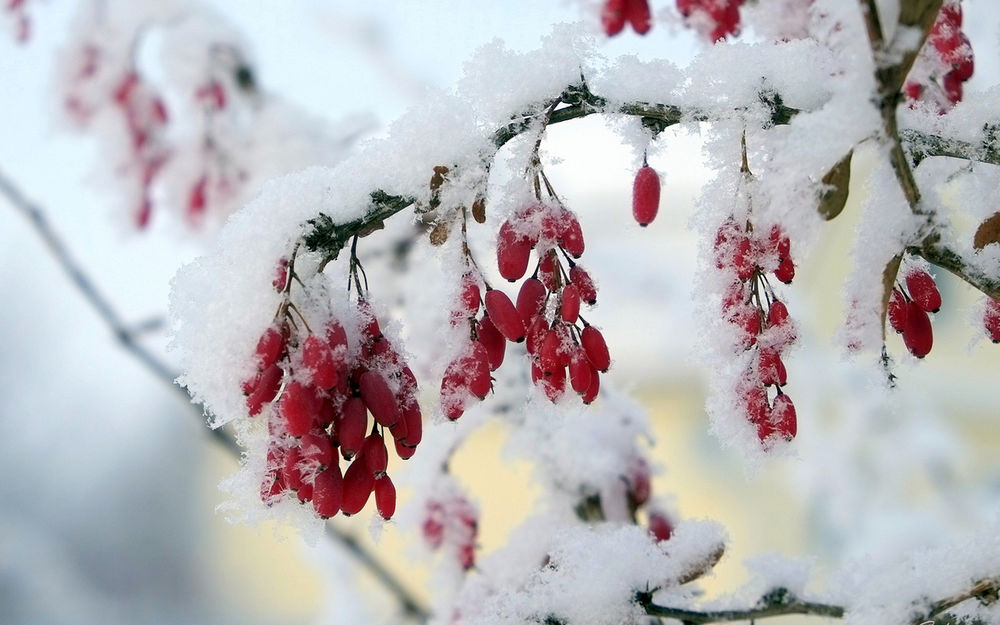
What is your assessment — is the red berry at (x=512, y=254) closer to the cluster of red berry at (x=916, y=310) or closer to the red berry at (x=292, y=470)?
the red berry at (x=292, y=470)

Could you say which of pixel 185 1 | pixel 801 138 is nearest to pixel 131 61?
pixel 185 1

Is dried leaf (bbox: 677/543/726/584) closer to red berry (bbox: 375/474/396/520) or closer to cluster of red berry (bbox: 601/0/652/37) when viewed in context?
red berry (bbox: 375/474/396/520)

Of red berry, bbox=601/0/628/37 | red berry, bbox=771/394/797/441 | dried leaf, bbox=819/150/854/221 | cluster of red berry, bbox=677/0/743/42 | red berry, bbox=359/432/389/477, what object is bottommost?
red berry, bbox=359/432/389/477

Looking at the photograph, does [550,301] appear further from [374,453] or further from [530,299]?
[374,453]

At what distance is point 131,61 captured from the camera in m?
2.60

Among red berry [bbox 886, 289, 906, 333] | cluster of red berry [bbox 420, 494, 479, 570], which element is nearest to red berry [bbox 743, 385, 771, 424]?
red berry [bbox 886, 289, 906, 333]

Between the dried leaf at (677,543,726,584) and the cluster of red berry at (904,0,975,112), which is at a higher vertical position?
the cluster of red berry at (904,0,975,112)

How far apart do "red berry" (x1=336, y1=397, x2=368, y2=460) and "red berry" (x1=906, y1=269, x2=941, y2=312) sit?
514 mm

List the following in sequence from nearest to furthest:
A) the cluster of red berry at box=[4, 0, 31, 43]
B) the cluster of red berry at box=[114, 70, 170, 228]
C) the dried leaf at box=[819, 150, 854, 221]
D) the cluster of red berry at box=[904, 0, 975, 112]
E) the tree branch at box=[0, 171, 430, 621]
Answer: the dried leaf at box=[819, 150, 854, 221] → the cluster of red berry at box=[904, 0, 975, 112] → the tree branch at box=[0, 171, 430, 621] → the cluster of red berry at box=[4, 0, 31, 43] → the cluster of red berry at box=[114, 70, 170, 228]

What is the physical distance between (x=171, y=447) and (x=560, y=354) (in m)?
14.1

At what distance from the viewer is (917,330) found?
2.39ft

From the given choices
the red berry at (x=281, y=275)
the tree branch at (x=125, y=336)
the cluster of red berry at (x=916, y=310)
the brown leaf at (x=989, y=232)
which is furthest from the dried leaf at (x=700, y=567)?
the tree branch at (x=125, y=336)

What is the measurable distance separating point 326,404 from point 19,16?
8.12 feet

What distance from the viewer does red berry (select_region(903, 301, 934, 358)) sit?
73 centimetres
